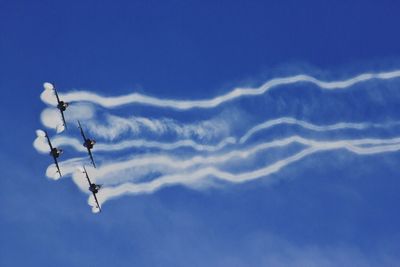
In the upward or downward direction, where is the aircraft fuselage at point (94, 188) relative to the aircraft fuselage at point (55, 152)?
downward

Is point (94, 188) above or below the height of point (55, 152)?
below

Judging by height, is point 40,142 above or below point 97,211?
above

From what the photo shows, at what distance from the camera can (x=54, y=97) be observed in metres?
152

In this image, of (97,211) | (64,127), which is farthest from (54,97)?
(97,211)

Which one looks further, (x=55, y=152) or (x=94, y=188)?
(x=94, y=188)

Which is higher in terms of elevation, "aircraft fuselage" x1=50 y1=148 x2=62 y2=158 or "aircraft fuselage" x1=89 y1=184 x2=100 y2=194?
"aircraft fuselage" x1=50 y1=148 x2=62 y2=158

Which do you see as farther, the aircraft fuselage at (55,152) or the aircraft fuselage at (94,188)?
the aircraft fuselage at (94,188)

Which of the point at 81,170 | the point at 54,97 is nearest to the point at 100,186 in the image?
the point at 81,170

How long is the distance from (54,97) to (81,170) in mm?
10272

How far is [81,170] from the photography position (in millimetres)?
154750

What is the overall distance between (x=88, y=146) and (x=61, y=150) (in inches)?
155

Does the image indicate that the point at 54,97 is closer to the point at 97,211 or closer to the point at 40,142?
the point at 40,142

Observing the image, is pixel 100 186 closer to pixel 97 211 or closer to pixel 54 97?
pixel 97 211

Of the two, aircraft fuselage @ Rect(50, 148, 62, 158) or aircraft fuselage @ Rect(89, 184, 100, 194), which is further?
aircraft fuselage @ Rect(89, 184, 100, 194)
